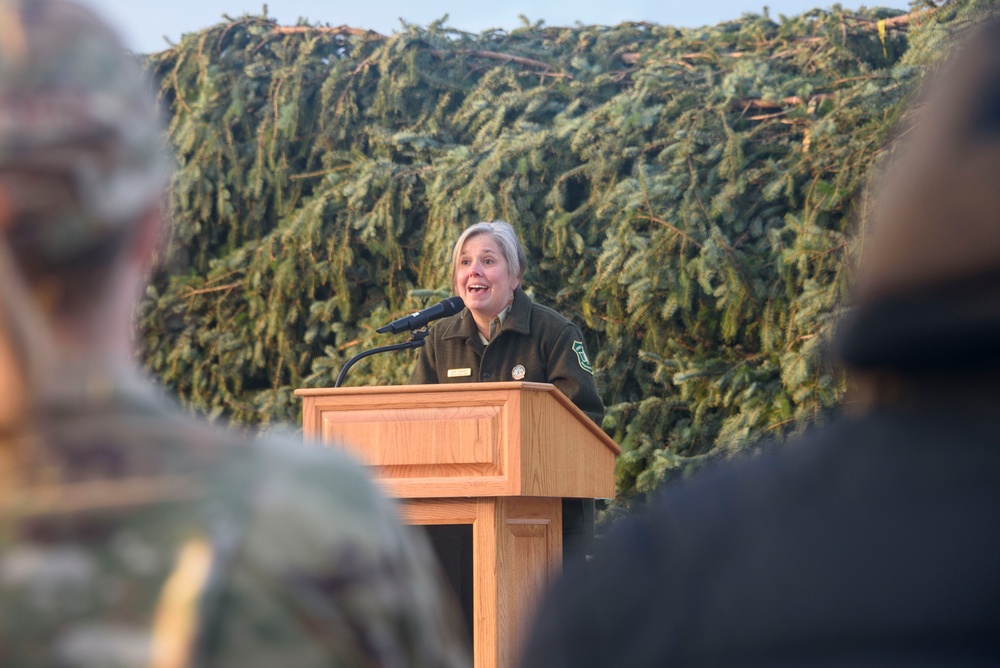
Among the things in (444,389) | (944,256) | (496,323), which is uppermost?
(944,256)

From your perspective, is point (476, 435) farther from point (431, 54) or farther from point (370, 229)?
point (431, 54)

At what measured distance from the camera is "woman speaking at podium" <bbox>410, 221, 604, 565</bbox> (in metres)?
4.69

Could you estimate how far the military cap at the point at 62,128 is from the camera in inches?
30.2

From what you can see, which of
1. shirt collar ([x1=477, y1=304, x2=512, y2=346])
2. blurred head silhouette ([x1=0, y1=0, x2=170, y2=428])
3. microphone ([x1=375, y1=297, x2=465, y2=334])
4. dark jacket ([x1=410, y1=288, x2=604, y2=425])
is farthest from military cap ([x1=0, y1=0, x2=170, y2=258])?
shirt collar ([x1=477, y1=304, x2=512, y2=346])

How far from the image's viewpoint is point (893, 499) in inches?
31.9

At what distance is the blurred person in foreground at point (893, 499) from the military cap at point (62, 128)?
45 cm

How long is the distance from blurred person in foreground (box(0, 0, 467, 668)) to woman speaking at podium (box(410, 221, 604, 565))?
382cm

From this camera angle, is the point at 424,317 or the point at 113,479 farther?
the point at 424,317

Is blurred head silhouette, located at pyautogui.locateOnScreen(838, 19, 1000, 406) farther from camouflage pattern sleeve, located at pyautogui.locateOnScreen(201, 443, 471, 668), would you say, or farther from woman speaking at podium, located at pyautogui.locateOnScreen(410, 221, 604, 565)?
woman speaking at podium, located at pyautogui.locateOnScreen(410, 221, 604, 565)

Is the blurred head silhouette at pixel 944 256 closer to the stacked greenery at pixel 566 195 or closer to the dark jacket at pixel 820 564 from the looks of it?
the dark jacket at pixel 820 564

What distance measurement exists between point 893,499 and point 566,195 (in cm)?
696

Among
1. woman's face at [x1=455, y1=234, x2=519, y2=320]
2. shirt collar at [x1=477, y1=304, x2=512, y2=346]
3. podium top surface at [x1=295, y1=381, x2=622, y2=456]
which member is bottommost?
podium top surface at [x1=295, y1=381, x2=622, y2=456]

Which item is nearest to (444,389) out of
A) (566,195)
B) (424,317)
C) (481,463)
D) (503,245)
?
(481,463)

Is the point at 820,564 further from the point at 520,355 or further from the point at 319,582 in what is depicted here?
the point at 520,355
